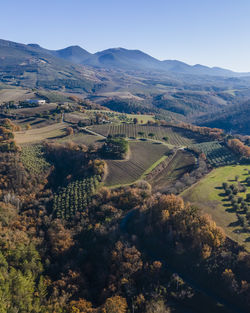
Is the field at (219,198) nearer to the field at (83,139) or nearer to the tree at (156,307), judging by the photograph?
the tree at (156,307)

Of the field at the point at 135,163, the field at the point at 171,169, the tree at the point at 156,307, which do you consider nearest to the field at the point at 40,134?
the field at the point at 135,163

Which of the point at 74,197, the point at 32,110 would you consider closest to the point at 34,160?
the point at 74,197

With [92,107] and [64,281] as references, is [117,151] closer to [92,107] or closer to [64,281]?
[64,281]

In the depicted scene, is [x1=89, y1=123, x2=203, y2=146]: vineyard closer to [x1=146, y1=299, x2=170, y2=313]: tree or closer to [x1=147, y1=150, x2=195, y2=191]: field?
[x1=147, y1=150, x2=195, y2=191]: field

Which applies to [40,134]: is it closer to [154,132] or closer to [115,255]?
[154,132]

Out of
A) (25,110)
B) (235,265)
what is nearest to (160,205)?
(235,265)

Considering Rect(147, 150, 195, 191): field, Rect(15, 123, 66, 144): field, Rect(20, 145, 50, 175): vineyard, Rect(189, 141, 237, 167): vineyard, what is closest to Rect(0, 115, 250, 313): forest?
Rect(147, 150, 195, 191): field
